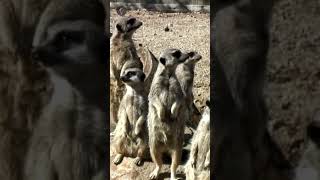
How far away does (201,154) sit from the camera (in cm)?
737

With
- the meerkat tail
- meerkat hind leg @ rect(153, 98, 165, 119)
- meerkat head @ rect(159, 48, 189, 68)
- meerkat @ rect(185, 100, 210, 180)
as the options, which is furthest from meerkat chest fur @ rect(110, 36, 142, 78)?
meerkat @ rect(185, 100, 210, 180)

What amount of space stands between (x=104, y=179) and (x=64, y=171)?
13 cm

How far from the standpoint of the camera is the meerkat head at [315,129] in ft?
7.82

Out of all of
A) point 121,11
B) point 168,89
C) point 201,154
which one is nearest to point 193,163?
point 201,154

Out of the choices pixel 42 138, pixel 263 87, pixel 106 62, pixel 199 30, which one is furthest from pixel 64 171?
pixel 199 30

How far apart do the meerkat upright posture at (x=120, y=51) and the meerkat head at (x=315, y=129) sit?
701cm

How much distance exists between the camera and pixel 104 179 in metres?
2.45

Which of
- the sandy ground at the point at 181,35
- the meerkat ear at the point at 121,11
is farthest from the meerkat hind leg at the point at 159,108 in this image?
the meerkat ear at the point at 121,11

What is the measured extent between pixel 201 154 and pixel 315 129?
5.00m

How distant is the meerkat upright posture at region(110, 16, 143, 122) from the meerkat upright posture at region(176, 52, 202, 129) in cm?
58

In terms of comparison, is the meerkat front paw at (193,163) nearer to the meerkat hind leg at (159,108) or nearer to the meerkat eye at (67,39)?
the meerkat hind leg at (159,108)

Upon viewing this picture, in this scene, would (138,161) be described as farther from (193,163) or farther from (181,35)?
(181,35)

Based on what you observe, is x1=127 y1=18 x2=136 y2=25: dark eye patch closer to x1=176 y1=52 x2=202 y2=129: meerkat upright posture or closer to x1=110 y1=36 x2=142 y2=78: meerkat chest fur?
x1=110 y1=36 x2=142 y2=78: meerkat chest fur

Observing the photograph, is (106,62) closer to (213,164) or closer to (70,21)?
(70,21)
